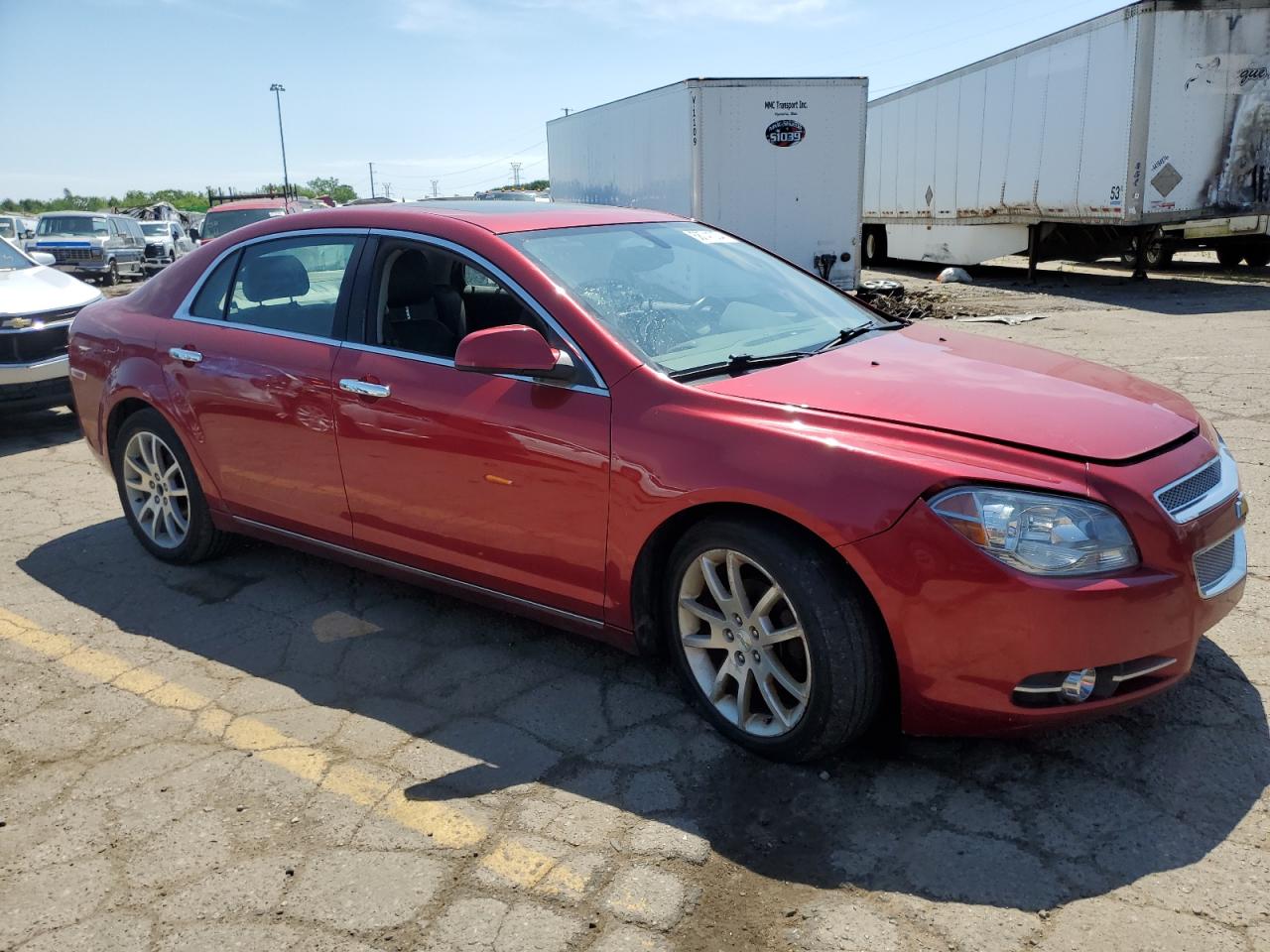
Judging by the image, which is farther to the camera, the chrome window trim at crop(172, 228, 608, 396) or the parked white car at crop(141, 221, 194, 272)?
the parked white car at crop(141, 221, 194, 272)

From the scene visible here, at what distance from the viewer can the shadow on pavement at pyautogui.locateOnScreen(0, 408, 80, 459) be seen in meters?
7.48

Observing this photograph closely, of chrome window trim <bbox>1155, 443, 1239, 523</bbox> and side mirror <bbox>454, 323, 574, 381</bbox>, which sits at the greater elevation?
side mirror <bbox>454, 323, 574, 381</bbox>

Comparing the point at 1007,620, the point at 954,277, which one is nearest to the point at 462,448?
the point at 1007,620

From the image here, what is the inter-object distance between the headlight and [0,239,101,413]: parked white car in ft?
23.3

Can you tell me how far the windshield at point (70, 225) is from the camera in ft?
78.7

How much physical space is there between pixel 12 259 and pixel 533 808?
328 inches

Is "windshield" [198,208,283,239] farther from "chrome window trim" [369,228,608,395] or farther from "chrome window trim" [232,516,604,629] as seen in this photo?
"chrome window trim" [369,228,608,395]

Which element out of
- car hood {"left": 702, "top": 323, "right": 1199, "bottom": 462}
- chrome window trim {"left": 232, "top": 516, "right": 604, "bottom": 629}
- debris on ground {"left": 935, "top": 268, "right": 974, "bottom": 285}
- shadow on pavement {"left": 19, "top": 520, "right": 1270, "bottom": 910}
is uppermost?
car hood {"left": 702, "top": 323, "right": 1199, "bottom": 462}

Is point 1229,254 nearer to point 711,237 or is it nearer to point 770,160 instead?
point 770,160

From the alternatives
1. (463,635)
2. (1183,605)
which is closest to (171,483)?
(463,635)

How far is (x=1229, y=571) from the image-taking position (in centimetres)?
283

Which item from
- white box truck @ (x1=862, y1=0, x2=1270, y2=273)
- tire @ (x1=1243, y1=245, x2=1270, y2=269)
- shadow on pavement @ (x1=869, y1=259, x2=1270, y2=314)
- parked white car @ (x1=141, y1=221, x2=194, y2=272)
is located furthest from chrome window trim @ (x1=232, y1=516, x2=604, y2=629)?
parked white car @ (x1=141, y1=221, x2=194, y2=272)

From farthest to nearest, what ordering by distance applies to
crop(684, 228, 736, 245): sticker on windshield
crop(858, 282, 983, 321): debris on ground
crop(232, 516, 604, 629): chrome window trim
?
crop(858, 282, 983, 321): debris on ground → crop(684, 228, 736, 245): sticker on windshield → crop(232, 516, 604, 629): chrome window trim

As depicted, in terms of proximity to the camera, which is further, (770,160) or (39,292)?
(770,160)
